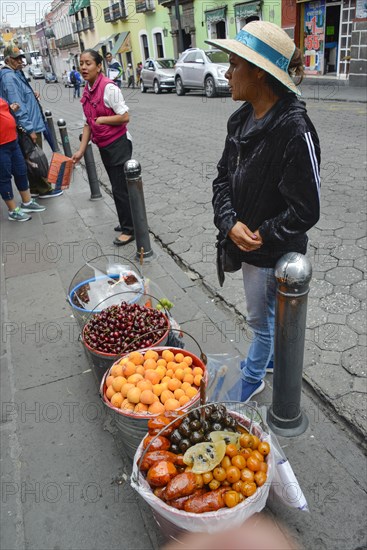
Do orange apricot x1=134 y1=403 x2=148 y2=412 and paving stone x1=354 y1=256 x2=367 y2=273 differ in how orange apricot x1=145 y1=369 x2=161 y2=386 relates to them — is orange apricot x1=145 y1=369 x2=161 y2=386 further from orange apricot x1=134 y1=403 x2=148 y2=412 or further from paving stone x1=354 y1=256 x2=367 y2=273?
paving stone x1=354 y1=256 x2=367 y2=273

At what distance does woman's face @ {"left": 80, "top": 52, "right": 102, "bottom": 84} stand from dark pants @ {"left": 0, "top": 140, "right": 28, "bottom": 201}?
1619mm

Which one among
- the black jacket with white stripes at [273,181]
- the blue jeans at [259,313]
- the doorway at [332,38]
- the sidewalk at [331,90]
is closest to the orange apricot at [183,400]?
the blue jeans at [259,313]

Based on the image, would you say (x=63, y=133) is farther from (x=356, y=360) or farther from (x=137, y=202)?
(x=356, y=360)

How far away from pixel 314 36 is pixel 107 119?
1546 cm

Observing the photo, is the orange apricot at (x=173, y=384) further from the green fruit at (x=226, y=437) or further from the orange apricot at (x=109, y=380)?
the green fruit at (x=226, y=437)

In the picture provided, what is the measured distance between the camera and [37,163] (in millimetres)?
5926

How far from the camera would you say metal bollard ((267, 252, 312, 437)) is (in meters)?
1.77

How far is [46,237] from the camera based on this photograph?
17.0ft

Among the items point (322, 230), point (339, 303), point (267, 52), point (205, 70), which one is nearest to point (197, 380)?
point (267, 52)

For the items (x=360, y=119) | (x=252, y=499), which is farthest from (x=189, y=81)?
(x=252, y=499)

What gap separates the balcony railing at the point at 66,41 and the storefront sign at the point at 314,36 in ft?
124

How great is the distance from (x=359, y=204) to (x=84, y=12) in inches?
1766

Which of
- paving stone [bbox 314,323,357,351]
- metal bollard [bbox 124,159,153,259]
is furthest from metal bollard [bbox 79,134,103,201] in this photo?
paving stone [bbox 314,323,357,351]

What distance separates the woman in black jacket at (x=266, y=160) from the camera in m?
1.74
